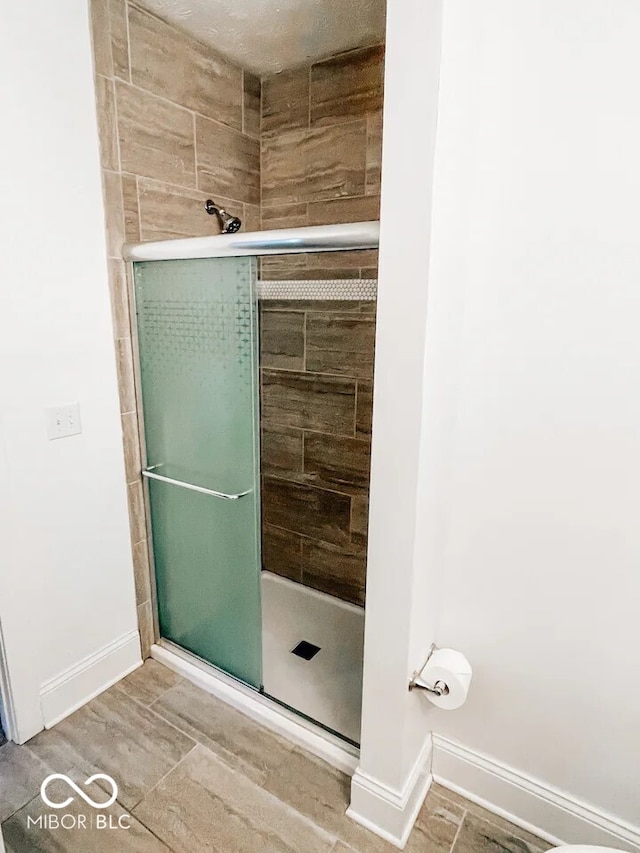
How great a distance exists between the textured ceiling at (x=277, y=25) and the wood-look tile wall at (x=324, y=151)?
0.09m

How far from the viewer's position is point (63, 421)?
1584mm

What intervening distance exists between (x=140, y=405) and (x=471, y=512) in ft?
4.11

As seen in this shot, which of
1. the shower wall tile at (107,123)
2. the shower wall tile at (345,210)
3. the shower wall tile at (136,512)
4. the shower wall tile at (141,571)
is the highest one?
the shower wall tile at (107,123)

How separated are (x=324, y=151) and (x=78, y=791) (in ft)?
7.91

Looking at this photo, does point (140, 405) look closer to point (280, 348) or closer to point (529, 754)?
point (280, 348)

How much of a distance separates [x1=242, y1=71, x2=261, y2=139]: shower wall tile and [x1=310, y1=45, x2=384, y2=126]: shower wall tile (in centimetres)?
27

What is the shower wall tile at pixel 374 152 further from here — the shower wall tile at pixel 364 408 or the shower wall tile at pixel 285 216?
the shower wall tile at pixel 364 408

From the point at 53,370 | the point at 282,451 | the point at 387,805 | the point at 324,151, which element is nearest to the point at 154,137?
the point at 324,151

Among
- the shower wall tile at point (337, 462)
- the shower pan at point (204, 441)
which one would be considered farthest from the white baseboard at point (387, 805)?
the shower wall tile at point (337, 462)

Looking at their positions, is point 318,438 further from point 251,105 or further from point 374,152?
point 251,105

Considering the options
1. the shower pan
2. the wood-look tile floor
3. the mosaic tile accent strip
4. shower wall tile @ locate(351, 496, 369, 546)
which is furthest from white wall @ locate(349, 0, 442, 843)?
the mosaic tile accent strip

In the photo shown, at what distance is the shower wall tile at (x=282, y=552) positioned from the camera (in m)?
2.48

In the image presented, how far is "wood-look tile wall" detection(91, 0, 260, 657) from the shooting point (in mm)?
1589

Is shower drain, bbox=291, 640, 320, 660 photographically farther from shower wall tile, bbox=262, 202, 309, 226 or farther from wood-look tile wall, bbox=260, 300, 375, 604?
shower wall tile, bbox=262, 202, 309, 226
